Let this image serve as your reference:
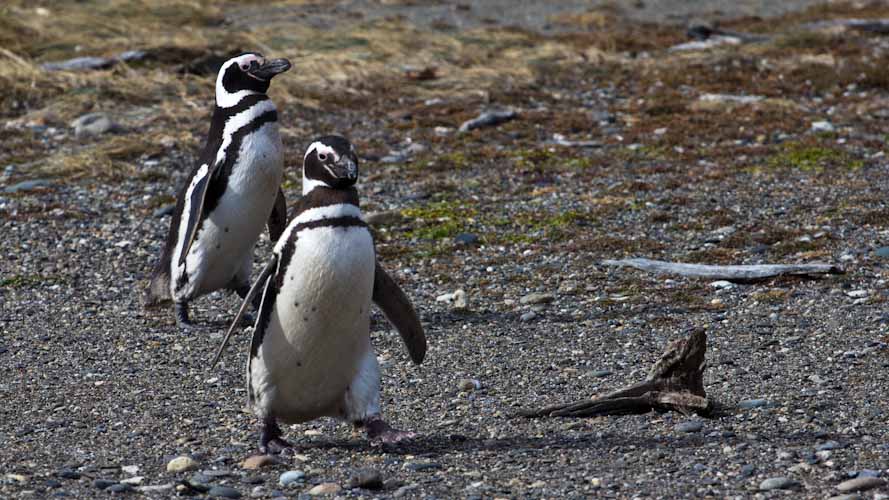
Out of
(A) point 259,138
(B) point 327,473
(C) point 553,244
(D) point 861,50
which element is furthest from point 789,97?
(B) point 327,473

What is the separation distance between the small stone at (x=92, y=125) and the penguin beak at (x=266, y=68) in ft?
15.2

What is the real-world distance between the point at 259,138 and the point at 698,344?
256 cm

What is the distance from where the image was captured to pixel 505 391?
208 inches

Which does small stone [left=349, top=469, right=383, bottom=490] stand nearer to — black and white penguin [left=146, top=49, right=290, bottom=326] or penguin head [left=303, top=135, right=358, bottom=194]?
penguin head [left=303, top=135, right=358, bottom=194]

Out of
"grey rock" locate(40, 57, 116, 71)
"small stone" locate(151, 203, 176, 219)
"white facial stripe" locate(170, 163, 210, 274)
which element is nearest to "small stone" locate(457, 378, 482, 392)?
"white facial stripe" locate(170, 163, 210, 274)

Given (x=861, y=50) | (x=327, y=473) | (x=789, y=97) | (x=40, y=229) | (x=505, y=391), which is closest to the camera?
(x=327, y=473)

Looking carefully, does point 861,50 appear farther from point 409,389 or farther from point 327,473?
point 327,473

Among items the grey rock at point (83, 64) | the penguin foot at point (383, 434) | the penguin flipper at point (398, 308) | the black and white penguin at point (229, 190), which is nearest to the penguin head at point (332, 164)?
the penguin flipper at point (398, 308)

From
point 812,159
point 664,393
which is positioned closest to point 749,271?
point 664,393

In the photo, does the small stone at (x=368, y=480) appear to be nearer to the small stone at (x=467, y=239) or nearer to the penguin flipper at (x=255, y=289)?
the penguin flipper at (x=255, y=289)

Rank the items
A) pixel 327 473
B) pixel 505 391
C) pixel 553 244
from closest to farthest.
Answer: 1. pixel 327 473
2. pixel 505 391
3. pixel 553 244

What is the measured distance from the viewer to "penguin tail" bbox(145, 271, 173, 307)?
659 centimetres

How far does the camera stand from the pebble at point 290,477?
4.21m

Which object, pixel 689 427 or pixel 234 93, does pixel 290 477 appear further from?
pixel 234 93
